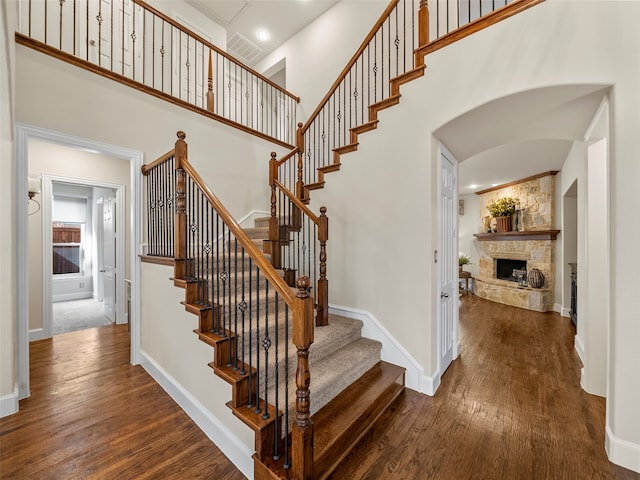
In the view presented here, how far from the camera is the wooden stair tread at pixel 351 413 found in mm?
1584

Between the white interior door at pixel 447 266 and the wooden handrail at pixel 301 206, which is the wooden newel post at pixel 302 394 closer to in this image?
the wooden handrail at pixel 301 206

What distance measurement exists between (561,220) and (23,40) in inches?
319

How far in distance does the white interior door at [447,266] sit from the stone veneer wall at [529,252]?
3723mm

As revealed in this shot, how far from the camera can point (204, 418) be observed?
1.94 meters

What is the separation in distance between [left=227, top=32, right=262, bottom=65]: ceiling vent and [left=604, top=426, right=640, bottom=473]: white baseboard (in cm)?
741

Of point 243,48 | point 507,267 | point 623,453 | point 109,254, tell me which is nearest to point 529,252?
point 507,267

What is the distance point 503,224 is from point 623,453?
227 inches

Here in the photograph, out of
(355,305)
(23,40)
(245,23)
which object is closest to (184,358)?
(355,305)

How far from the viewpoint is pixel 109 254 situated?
4.83m

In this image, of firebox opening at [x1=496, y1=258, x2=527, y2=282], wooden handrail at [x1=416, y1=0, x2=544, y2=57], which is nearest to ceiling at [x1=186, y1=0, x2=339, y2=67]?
wooden handrail at [x1=416, y1=0, x2=544, y2=57]

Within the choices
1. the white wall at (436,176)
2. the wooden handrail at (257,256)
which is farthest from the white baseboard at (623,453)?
the wooden handrail at (257,256)

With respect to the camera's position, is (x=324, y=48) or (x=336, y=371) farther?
(x=324, y=48)

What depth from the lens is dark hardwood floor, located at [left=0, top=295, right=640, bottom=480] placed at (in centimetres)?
161

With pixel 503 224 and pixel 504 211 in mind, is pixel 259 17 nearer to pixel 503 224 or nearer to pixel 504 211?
pixel 504 211
